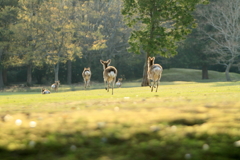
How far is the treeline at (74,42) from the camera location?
56.8 m

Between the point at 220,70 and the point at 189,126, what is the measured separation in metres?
78.6

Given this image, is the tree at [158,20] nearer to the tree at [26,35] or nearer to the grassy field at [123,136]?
the tree at [26,35]

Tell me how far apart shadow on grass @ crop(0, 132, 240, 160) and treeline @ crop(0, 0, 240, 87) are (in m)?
48.6

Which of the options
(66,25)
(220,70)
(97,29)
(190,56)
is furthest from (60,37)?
(220,70)

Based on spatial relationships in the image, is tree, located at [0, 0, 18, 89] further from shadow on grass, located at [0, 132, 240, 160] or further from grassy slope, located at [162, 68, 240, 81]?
shadow on grass, located at [0, 132, 240, 160]

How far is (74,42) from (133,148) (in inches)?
2436

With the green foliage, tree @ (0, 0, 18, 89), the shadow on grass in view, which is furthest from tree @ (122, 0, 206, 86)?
the shadow on grass

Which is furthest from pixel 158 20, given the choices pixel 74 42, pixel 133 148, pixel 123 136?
pixel 133 148

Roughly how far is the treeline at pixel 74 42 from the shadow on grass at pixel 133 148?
48572 millimetres

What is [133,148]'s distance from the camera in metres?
7.64

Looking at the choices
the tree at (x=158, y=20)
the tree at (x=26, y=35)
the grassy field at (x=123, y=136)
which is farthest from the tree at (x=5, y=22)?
the grassy field at (x=123, y=136)

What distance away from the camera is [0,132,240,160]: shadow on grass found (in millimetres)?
7301

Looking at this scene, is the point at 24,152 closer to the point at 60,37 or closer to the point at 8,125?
the point at 8,125

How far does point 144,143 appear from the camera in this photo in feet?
25.8
